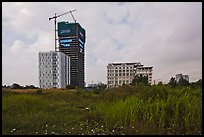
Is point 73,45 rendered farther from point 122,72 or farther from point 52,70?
point 122,72

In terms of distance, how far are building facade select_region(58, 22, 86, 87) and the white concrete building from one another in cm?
487

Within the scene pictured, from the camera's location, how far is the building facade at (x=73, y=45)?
5744 centimetres

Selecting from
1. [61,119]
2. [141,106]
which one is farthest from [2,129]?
[141,106]

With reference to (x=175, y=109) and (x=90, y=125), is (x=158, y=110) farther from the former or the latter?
(x=90, y=125)

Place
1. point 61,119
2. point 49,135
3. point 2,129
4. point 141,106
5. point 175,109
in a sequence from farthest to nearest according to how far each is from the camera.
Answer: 1. point 61,119
2. point 141,106
3. point 175,109
4. point 2,129
5. point 49,135

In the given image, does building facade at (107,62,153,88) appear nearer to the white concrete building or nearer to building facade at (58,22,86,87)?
building facade at (58,22,86,87)

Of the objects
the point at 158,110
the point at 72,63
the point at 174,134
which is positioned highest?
the point at 72,63

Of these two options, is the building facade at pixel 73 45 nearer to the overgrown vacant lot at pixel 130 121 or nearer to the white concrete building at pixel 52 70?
the white concrete building at pixel 52 70

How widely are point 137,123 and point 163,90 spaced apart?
6.12 ft

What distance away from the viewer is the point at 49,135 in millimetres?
4520

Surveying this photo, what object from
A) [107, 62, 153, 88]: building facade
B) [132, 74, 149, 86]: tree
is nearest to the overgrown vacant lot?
[132, 74, 149, 86]: tree

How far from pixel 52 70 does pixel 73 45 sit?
13.4 m

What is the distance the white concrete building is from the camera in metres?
49.2

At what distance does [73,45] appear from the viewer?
6181 centimetres
